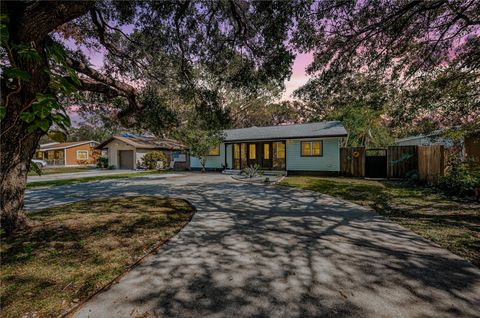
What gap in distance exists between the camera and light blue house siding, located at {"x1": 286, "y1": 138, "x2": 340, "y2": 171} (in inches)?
575

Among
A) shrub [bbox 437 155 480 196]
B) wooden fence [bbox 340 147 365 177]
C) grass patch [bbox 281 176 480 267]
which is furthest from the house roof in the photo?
grass patch [bbox 281 176 480 267]

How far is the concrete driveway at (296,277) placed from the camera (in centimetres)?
221

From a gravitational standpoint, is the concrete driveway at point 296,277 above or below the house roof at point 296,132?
below

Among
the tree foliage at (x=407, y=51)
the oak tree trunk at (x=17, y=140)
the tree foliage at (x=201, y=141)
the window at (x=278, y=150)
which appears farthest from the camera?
the window at (x=278, y=150)

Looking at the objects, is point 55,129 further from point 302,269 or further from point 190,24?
point 190,24

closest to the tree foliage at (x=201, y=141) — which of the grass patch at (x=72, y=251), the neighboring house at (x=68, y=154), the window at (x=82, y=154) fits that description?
the grass patch at (x=72, y=251)

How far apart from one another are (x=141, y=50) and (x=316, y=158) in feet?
41.3

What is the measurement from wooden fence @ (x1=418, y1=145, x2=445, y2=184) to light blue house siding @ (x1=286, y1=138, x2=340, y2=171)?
4697 mm

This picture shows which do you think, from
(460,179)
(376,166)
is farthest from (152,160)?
(460,179)

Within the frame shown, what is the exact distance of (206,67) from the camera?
803 centimetres

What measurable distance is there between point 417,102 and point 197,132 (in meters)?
13.1

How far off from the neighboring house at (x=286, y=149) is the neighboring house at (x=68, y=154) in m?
28.0

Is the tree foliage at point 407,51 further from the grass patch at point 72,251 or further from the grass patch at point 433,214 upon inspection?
the grass patch at point 72,251

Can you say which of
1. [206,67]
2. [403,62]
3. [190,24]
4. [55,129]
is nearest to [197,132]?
[206,67]
